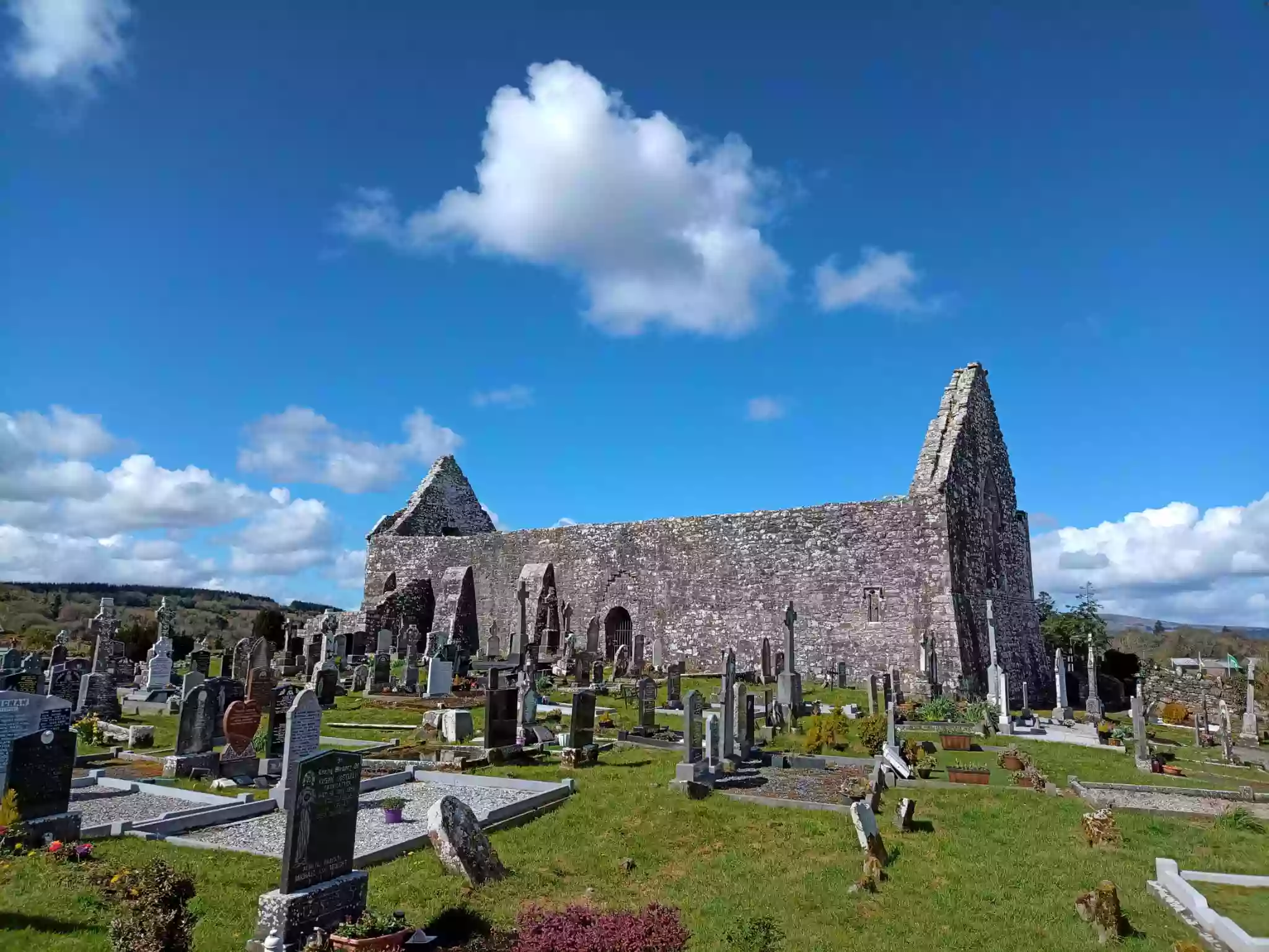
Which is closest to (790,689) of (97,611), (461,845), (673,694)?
(673,694)

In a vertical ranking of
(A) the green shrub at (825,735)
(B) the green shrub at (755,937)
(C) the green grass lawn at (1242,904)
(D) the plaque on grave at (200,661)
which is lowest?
(B) the green shrub at (755,937)

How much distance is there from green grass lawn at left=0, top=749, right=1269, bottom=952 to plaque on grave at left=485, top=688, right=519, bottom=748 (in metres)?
3.55

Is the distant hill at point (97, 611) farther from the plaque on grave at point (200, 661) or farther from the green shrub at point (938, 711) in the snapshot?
the green shrub at point (938, 711)

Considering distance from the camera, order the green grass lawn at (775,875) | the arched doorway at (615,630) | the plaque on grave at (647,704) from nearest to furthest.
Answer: the green grass lawn at (775,875), the plaque on grave at (647,704), the arched doorway at (615,630)

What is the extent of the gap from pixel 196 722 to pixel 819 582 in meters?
18.0

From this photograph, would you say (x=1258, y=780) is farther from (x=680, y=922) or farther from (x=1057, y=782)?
(x=680, y=922)

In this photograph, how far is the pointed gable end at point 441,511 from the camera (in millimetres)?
41406

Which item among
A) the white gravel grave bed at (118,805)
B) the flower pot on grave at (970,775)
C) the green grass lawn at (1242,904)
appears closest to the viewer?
the green grass lawn at (1242,904)

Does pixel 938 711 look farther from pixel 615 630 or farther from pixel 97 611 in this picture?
pixel 97 611

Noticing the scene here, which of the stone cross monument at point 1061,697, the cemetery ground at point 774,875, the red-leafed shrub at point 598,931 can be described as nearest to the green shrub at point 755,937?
the cemetery ground at point 774,875

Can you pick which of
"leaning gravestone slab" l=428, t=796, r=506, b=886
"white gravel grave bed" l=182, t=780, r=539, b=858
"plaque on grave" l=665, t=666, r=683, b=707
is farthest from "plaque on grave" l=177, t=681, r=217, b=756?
"plaque on grave" l=665, t=666, r=683, b=707

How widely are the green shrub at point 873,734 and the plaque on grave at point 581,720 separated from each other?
479 cm

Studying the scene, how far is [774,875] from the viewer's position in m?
7.50

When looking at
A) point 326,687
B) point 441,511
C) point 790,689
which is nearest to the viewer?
point 790,689
